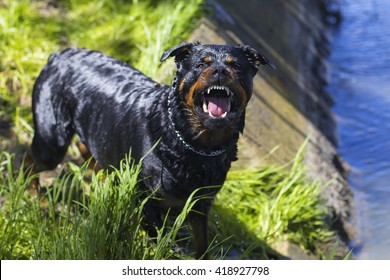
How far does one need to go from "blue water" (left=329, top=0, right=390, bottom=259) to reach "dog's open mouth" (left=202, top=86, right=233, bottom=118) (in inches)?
106

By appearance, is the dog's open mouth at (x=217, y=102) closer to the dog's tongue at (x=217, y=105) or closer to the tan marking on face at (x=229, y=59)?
the dog's tongue at (x=217, y=105)

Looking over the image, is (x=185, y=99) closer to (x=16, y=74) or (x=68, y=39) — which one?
(x=16, y=74)

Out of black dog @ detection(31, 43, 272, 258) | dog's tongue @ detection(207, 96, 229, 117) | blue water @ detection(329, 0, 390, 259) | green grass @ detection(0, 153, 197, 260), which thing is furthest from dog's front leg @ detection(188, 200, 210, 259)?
blue water @ detection(329, 0, 390, 259)

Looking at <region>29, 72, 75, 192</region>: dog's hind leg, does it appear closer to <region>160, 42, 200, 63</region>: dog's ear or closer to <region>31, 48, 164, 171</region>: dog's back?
<region>31, 48, 164, 171</region>: dog's back

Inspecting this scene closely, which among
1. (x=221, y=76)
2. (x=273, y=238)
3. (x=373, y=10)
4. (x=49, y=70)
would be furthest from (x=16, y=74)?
(x=373, y=10)

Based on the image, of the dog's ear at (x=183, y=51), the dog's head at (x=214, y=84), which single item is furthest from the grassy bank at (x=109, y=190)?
the dog's ear at (x=183, y=51)

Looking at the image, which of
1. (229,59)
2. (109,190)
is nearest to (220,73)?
(229,59)

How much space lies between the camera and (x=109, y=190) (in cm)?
456

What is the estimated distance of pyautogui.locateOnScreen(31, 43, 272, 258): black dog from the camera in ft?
14.6

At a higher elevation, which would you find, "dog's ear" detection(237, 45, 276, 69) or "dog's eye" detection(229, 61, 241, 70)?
"dog's ear" detection(237, 45, 276, 69)

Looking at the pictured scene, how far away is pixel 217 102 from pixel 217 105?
0.8 inches

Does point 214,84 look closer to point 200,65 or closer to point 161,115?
point 200,65

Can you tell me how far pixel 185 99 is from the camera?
14.8ft

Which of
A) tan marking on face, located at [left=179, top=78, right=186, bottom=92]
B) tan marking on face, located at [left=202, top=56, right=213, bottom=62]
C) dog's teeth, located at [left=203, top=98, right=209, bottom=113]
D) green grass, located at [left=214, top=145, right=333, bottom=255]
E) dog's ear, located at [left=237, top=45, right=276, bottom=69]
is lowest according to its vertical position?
green grass, located at [left=214, top=145, right=333, bottom=255]
